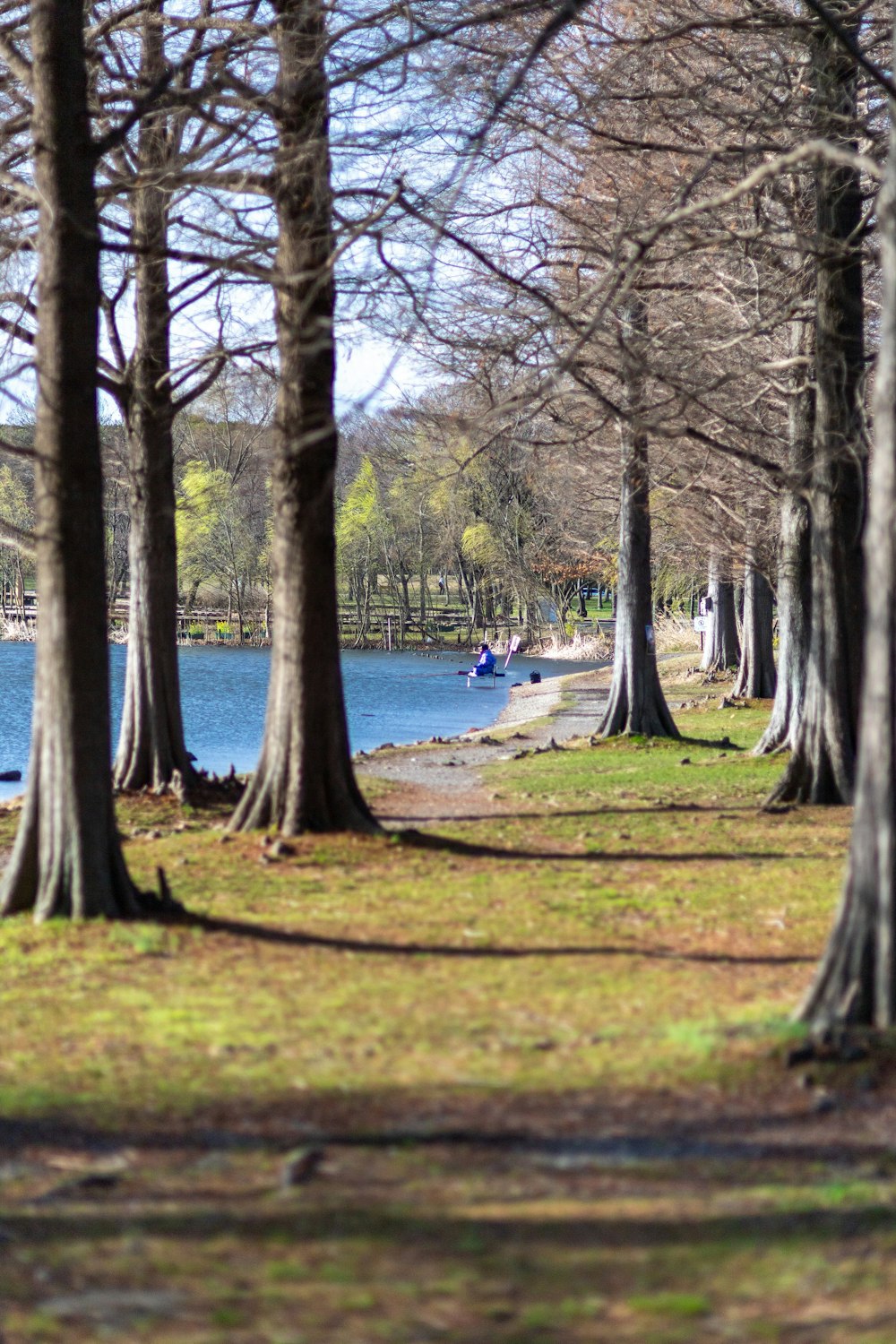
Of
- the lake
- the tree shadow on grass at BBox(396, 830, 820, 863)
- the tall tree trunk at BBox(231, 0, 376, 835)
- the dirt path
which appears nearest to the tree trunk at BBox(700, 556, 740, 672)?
the dirt path

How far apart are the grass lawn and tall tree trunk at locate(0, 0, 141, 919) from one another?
0.46 meters

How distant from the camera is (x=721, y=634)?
1592 inches

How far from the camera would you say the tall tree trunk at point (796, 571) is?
15.4 metres

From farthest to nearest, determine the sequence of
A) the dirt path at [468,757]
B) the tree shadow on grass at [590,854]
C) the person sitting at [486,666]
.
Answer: the person sitting at [486,666] → the dirt path at [468,757] → the tree shadow on grass at [590,854]

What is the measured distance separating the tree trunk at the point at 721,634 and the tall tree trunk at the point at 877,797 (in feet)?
110

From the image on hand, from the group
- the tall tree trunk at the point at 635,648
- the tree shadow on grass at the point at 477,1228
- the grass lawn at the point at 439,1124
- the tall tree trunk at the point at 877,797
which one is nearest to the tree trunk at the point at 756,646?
the tall tree trunk at the point at 635,648

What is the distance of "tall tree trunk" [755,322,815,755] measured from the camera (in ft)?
50.4

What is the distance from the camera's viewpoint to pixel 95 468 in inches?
350

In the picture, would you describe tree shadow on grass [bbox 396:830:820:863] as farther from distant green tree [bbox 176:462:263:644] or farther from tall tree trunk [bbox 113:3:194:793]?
distant green tree [bbox 176:462:263:644]

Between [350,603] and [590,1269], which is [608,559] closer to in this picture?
[350,603]

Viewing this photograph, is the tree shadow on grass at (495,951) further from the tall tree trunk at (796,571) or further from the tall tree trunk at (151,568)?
the tall tree trunk at (796,571)

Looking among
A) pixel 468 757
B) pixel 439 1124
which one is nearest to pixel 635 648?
pixel 468 757

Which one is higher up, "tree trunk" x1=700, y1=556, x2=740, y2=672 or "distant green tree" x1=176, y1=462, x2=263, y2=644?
"distant green tree" x1=176, y1=462, x2=263, y2=644

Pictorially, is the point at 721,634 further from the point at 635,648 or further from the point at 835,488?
the point at 835,488
